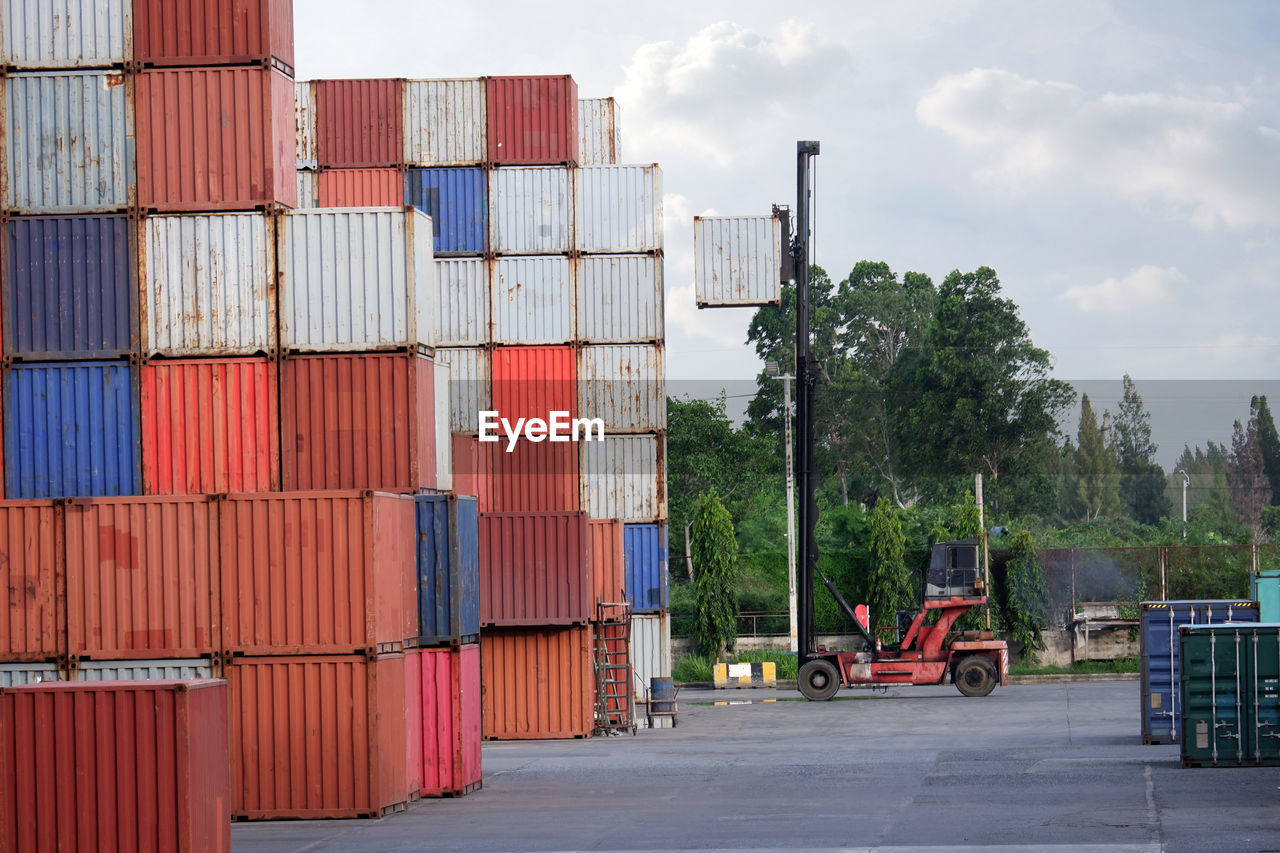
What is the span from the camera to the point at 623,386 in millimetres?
38062

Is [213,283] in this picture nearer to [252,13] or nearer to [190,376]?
[190,376]

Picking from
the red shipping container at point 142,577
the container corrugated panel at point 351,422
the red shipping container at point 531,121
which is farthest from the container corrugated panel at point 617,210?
the red shipping container at point 142,577

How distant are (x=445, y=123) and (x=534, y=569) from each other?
13.8m

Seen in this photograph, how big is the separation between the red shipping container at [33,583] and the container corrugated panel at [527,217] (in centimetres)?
1994

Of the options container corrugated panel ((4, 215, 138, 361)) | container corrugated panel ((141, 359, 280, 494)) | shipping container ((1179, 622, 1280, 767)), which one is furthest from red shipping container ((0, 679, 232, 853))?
shipping container ((1179, 622, 1280, 767))

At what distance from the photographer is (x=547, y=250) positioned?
38219 mm

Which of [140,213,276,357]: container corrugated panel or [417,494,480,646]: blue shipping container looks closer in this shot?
[140,213,276,357]: container corrugated panel

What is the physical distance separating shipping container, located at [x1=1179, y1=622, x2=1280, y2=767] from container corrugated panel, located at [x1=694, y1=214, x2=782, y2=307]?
2014 cm

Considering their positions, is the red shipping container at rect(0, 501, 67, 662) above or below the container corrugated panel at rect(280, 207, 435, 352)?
below

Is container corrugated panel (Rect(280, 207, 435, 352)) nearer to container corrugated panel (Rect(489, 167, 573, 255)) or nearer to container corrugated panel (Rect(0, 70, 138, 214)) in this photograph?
container corrugated panel (Rect(0, 70, 138, 214))

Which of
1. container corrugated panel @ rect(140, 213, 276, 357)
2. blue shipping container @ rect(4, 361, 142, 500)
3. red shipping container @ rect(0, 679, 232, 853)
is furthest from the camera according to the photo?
container corrugated panel @ rect(140, 213, 276, 357)

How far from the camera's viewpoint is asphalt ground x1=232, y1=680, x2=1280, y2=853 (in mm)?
16109

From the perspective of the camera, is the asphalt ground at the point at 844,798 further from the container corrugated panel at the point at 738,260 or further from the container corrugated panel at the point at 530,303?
the container corrugated panel at the point at 738,260

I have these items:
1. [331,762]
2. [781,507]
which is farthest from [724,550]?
[331,762]
